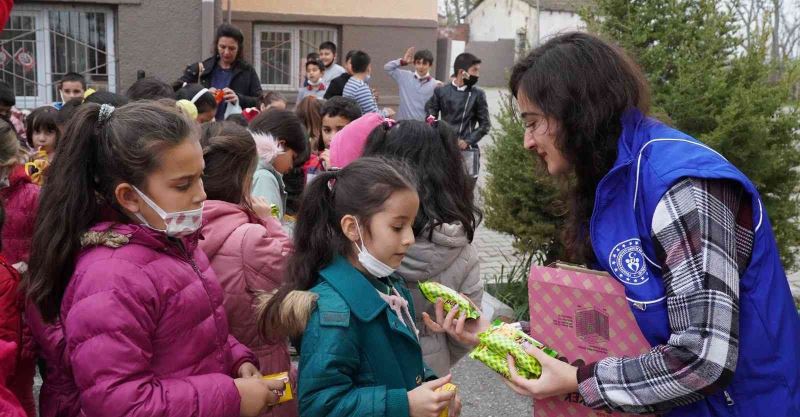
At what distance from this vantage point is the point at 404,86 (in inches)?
456

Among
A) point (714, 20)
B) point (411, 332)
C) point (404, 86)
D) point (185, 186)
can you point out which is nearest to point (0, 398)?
point (185, 186)

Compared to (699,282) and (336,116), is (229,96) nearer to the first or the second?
(336,116)

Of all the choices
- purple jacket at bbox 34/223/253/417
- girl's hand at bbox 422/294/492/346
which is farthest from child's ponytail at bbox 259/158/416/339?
girl's hand at bbox 422/294/492/346

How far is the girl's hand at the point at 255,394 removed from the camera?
2217mm

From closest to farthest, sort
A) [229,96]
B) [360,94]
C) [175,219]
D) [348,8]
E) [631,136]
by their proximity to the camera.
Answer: [631,136]
[175,219]
[229,96]
[360,94]
[348,8]

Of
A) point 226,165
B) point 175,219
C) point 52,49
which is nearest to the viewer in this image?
point 175,219

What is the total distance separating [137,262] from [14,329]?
0.46 meters

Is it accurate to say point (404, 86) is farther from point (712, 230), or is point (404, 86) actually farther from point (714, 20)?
point (712, 230)

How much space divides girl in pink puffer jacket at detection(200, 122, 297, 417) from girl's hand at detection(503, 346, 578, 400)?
995 mm

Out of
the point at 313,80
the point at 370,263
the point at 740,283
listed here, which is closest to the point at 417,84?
the point at 313,80

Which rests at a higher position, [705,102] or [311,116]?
[705,102]

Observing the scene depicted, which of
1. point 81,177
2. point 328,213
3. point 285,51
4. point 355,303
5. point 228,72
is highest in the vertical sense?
point 285,51

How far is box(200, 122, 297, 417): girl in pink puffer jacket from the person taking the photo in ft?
9.32

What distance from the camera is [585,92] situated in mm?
1956
